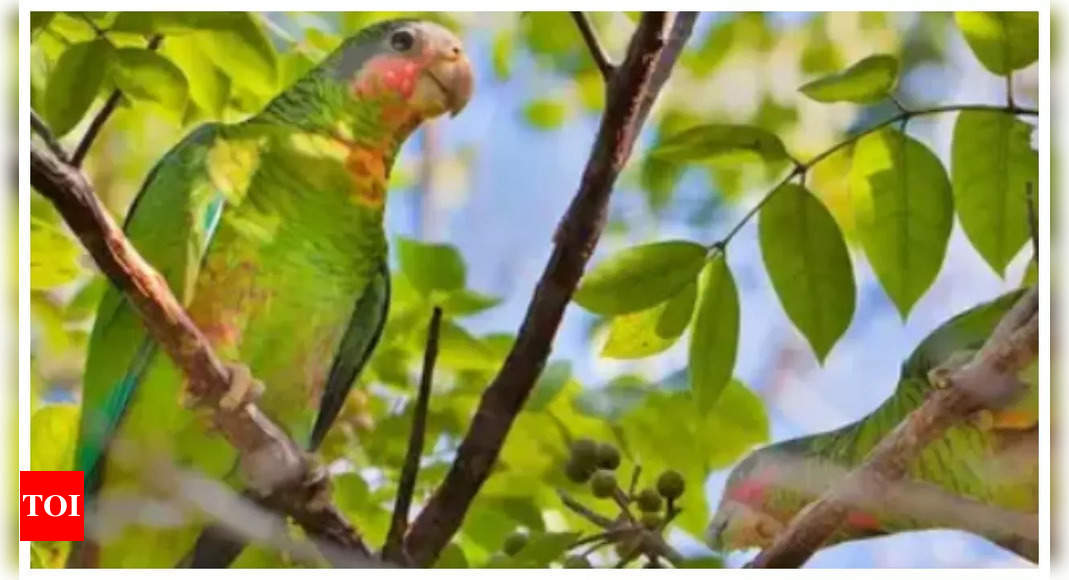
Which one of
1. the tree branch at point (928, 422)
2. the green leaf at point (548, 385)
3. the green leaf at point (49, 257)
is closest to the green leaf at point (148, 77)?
the green leaf at point (49, 257)

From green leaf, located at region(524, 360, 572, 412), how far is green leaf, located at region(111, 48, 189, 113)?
358 mm

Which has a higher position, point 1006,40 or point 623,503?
point 1006,40

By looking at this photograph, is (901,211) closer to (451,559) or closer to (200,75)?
(451,559)

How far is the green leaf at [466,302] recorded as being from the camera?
1.16 meters

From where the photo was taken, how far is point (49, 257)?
111cm

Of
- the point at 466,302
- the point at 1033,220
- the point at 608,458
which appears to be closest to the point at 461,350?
the point at 466,302

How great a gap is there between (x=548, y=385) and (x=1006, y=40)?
0.45m

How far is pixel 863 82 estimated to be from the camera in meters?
1.10

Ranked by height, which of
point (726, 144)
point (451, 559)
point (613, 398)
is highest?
point (726, 144)

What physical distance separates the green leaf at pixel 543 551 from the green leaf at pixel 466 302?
0.19m

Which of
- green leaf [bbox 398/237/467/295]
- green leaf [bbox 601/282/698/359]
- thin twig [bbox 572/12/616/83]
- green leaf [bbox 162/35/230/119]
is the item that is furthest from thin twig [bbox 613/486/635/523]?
green leaf [bbox 162/35/230/119]

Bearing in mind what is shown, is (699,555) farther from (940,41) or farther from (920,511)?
(940,41)

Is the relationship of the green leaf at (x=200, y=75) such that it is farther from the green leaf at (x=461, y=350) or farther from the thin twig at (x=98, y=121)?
the green leaf at (x=461, y=350)

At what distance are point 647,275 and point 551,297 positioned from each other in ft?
0.26
